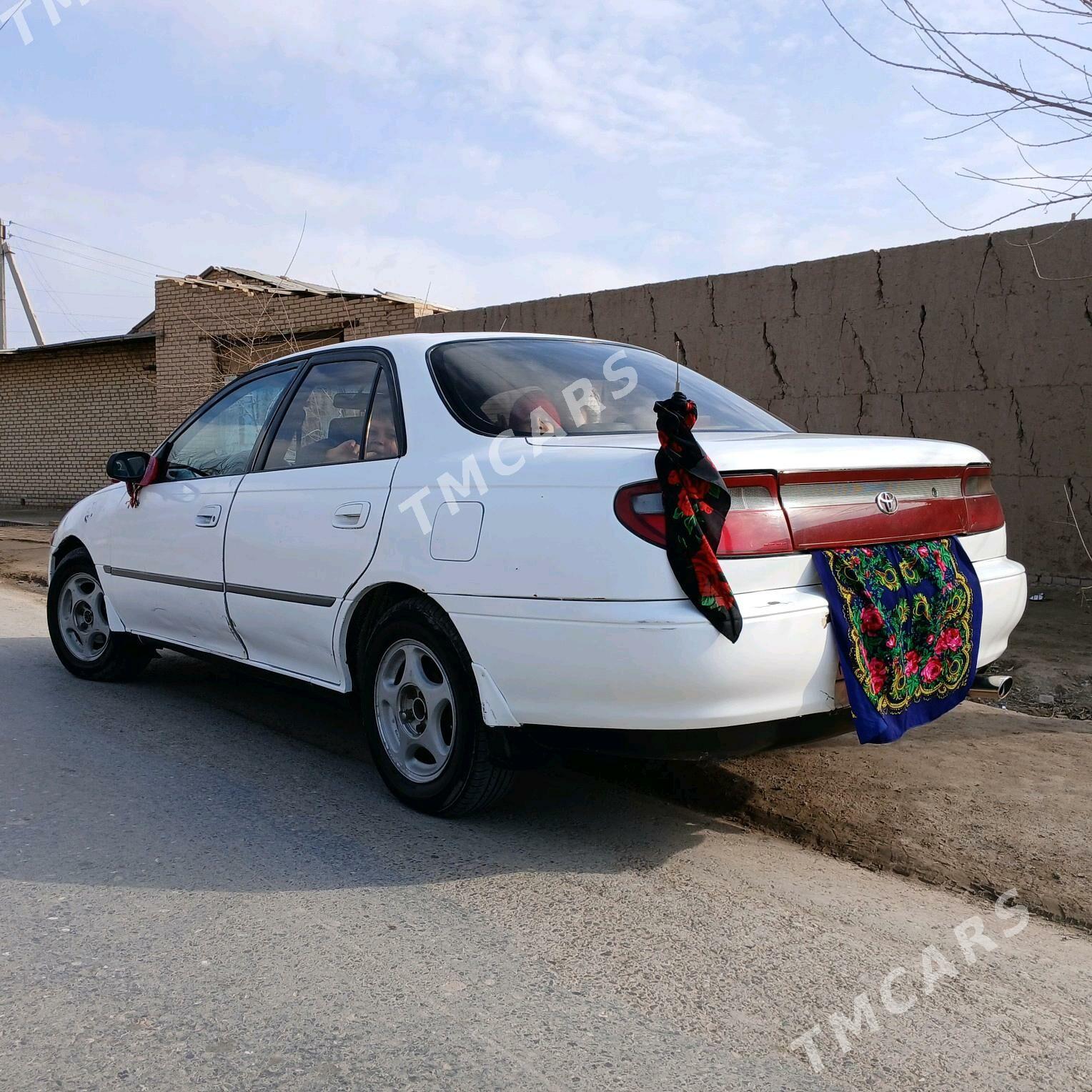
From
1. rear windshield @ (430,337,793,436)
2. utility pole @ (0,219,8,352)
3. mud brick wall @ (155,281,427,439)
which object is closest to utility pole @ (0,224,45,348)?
utility pole @ (0,219,8,352)

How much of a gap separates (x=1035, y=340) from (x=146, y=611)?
5.94 m

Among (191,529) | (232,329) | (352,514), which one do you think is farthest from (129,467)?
(232,329)

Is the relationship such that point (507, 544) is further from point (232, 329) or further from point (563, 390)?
point (232, 329)

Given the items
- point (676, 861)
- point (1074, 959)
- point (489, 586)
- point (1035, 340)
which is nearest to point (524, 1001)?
point (676, 861)

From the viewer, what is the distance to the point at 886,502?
11.4 feet

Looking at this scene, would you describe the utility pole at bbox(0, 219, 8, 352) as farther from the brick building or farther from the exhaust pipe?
the exhaust pipe

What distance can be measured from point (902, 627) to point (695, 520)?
2.77 feet

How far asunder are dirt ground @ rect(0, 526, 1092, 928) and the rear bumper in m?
0.57

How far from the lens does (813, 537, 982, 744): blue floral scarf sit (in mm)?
3250

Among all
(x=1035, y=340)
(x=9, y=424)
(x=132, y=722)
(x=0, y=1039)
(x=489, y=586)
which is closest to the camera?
(x=0, y=1039)

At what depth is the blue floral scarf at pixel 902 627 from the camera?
3.25 metres

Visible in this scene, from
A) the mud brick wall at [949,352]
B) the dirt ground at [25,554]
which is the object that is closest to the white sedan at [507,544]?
the mud brick wall at [949,352]

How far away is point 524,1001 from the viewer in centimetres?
258

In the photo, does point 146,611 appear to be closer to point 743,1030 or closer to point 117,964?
point 117,964
